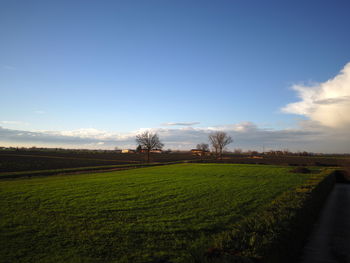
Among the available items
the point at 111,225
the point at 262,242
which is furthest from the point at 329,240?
the point at 111,225

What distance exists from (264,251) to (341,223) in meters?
10.7

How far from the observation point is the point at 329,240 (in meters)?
9.55

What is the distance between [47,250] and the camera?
7910mm

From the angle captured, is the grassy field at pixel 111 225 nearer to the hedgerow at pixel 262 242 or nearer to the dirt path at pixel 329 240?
the hedgerow at pixel 262 242

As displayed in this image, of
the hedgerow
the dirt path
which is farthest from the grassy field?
the dirt path

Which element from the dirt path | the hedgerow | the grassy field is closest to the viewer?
the hedgerow

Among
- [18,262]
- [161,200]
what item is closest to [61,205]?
[161,200]

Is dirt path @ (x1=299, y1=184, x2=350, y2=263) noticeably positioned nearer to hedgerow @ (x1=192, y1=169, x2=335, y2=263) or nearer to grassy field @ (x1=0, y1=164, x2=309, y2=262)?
hedgerow @ (x1=192, y1=169, x2=335, y2=263)

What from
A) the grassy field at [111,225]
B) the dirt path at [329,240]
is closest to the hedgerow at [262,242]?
the dirt path at [329,240]

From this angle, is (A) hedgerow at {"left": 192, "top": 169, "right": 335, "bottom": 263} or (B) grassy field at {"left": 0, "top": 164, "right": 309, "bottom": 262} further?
(B) grassy field at {"left": 0, "top": 164, "right": 309, "bottom": 262}

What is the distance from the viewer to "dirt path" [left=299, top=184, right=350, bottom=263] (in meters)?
7.84

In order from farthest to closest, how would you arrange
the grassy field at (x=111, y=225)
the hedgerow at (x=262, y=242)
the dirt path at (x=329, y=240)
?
1. the dirt path at (x=329, y=240)
2. the grassy field at (x=111, y=225)
3. the hedgerow at (x=262, y=242)

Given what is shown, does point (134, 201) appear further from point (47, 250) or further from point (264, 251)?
point (264, 251)

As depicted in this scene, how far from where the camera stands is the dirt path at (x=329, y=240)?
7.84 metres
